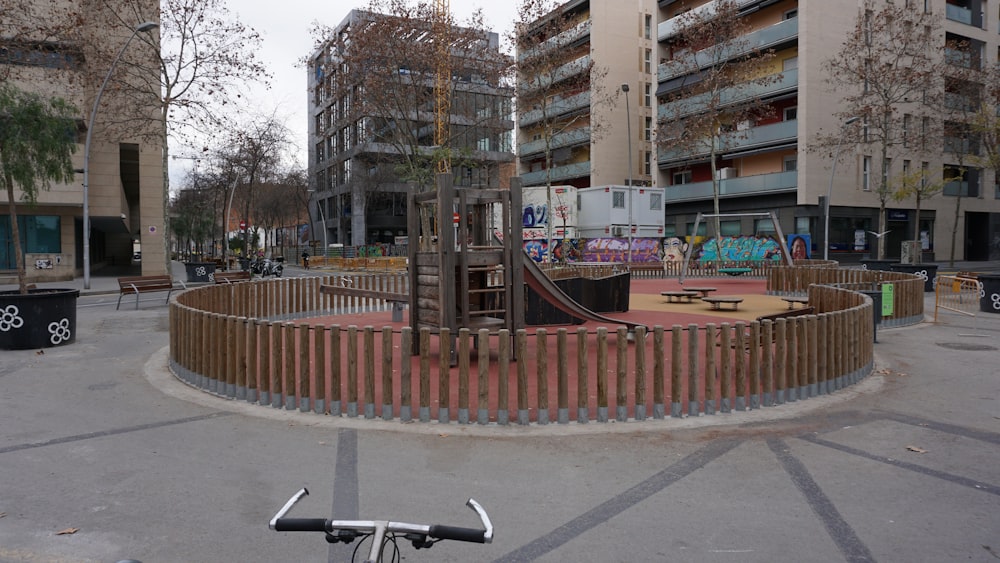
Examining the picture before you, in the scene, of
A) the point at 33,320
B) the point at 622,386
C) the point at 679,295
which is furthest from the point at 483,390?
the point at 679,295

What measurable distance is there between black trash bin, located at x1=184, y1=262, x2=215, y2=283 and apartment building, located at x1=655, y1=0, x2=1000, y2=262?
29473mm

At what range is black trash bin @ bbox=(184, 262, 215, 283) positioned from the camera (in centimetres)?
3269

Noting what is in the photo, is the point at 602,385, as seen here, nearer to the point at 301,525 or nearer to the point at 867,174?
the point at 301,525

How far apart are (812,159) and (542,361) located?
42081mm

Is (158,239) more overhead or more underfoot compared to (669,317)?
more overhead

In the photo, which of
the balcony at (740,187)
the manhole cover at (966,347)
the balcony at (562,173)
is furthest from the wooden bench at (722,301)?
the balcony at (562,173)

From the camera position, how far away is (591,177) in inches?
2359

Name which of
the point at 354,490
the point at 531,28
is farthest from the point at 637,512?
the point at 531,28

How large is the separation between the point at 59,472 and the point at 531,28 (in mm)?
35935

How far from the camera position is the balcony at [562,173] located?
60378mm

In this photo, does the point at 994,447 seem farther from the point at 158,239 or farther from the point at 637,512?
the point at 158,239

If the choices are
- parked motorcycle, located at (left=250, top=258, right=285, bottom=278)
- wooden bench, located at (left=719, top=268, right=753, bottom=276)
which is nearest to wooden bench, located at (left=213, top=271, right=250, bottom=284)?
parked motorcycle, located at (left=250, top=258, right=285, bottom=278)

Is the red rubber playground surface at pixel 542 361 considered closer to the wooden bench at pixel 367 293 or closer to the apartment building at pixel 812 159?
the wooden bench at pixel 367 293

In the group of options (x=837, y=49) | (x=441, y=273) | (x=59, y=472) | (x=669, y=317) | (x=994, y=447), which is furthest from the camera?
(x=837, y=49)
